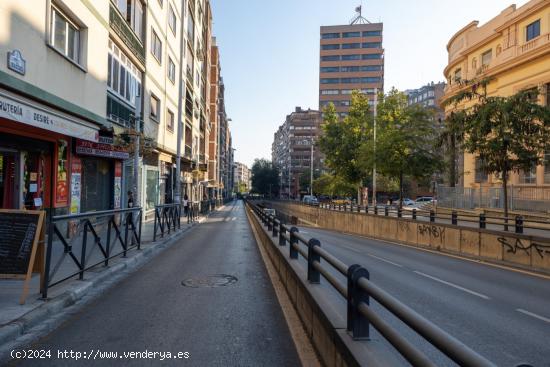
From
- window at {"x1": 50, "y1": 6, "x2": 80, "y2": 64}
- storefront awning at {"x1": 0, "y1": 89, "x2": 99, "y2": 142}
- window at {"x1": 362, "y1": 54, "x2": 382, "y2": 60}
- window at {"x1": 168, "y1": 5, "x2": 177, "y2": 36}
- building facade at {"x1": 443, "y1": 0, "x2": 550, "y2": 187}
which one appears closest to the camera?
storefront awning at {"x1": 0, "y1": 89, "x2": 99, "y2": 142}

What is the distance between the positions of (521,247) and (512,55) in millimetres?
25201

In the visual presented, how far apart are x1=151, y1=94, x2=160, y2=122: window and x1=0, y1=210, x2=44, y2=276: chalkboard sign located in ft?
61.1

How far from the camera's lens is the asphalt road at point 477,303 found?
4.89m

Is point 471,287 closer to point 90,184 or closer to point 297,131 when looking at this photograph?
point 90,184

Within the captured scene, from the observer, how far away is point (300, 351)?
441 cm

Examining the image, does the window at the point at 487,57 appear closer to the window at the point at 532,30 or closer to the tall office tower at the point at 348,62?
the window at the point at 532,30

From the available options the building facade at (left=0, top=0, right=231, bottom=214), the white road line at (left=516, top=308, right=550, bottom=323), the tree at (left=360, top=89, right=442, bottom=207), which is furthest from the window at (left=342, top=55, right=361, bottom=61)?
the white road line at (left=516, top=308, right=550, bottom=323)

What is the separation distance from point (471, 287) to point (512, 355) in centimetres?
425

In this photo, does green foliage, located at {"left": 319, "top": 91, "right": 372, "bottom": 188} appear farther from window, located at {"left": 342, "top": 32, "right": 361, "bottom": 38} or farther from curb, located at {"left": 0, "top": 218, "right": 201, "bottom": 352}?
window, located at {"left": 342, "top": 32, "right": 361, "bottom": 38}

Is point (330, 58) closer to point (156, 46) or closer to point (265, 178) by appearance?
point (265, 178)

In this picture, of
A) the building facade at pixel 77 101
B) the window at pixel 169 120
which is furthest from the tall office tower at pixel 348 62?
the building facade at pixel 77 101

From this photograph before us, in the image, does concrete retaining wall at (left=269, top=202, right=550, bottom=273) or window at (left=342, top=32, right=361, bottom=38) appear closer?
concrete retaining wall at (left=269, top=202, right=550, bottom=273)

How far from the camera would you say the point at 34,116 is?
9.10 meters

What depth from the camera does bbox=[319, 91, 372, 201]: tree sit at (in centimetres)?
4578
